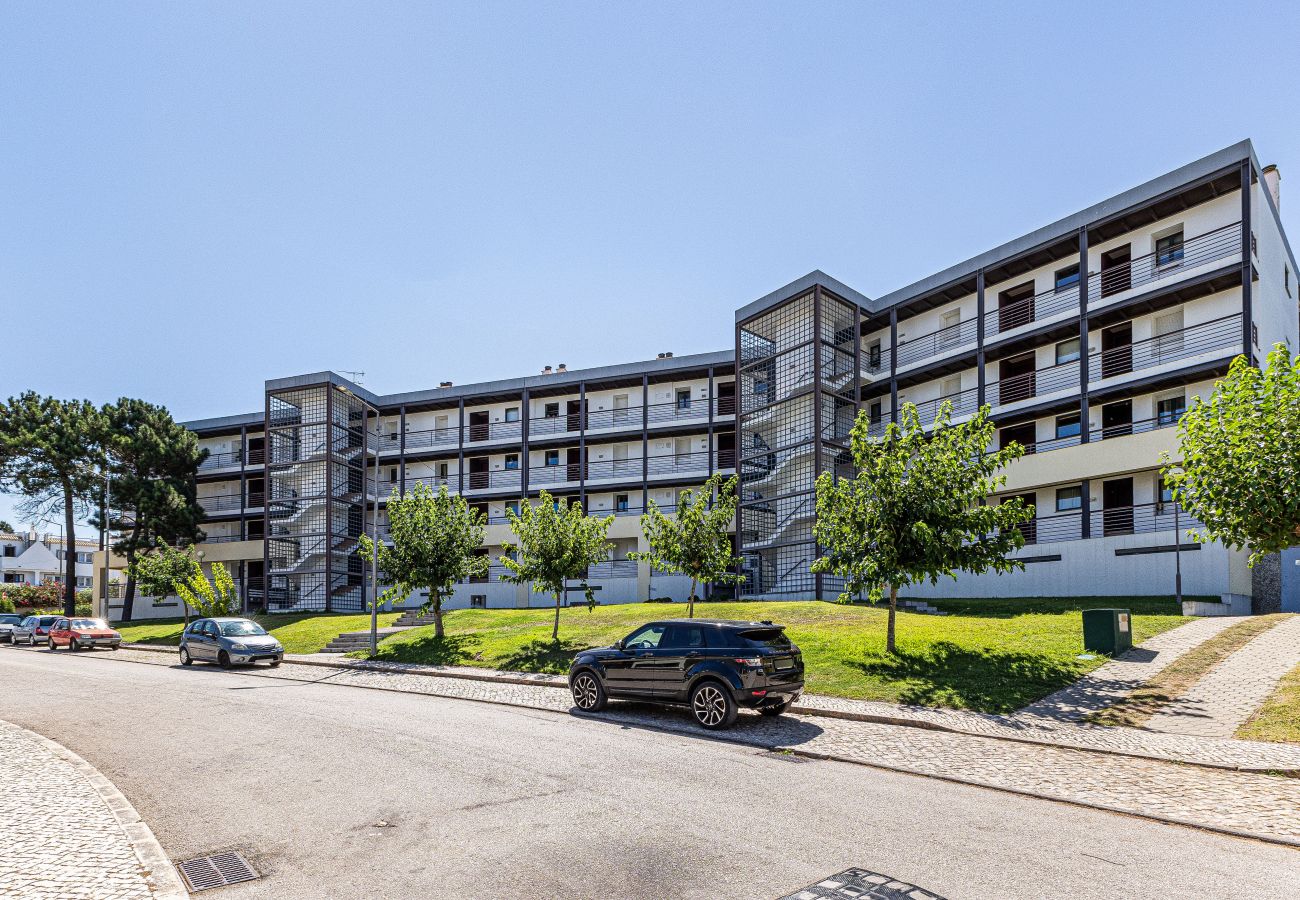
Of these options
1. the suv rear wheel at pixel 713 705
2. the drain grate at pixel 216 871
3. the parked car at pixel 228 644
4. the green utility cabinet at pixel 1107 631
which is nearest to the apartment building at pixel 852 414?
the parked car at pixel 228 644

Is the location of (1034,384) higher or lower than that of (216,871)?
higher

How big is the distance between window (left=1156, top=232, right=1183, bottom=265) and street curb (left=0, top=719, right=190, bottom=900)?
1260 inches

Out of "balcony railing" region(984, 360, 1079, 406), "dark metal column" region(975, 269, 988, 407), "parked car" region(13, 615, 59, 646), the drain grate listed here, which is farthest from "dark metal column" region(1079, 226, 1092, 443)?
"parked car" region(13, 615, 59, 646)

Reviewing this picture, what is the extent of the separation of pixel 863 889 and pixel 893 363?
32.2 meters

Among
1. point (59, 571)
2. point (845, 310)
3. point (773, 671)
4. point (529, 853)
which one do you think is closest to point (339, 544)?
point (845, 310)

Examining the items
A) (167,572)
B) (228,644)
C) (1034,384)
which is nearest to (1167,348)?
(1034,384)

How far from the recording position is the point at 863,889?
602 cm

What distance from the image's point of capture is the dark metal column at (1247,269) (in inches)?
1005

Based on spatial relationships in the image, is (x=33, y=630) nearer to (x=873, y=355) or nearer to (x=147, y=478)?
(x=147, y=478)

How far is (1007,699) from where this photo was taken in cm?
1471

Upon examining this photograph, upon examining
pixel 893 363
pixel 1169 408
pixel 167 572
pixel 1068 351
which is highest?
pixel 893 363

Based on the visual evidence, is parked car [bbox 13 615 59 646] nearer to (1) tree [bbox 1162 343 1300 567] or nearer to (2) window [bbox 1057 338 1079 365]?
(1) tree [bbox 1162 343 1300 567]

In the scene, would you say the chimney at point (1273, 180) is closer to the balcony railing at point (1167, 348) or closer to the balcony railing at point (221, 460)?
the balcony railing at point (1167, 348)

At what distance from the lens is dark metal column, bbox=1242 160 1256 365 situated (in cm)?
2552
